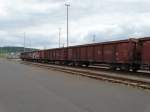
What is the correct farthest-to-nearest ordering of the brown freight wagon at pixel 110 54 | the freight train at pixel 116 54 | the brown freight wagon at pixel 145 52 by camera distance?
the brown freight wagon at pixel 110 54, the freight train at pixel 116 54, the brown freight wagon at pixel 145 52

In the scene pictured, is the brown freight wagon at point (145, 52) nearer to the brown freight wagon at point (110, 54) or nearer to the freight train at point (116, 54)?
the freight train at point (116, 54)

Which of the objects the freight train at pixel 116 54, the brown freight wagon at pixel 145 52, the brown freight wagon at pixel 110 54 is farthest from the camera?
the brown freight wagon at pixel 110 54

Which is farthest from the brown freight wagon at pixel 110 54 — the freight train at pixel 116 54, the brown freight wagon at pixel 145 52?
the brown freight wagon at pixel 145 52

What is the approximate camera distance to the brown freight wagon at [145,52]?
92.7ft

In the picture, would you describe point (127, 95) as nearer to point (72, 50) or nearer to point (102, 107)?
point (102, 107)

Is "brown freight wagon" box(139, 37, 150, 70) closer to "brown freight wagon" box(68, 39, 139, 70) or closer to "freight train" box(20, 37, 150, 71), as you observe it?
"freight train" box(20, 37, 150, 71)

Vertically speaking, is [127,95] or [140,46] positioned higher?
[140,46]

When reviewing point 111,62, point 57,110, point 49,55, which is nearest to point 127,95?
point 57,110

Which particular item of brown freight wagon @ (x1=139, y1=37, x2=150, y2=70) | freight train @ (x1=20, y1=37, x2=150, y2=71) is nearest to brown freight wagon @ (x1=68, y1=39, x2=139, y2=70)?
freight train @ (x1=20, y1=37, x2=150, y2=71)

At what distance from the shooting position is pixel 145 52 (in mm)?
28656

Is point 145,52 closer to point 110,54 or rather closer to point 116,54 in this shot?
point 116,54

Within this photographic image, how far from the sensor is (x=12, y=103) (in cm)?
1293

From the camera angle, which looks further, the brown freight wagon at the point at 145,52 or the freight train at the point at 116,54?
the freight train at the point at 116,54

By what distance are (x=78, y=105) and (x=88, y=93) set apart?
140 inches
